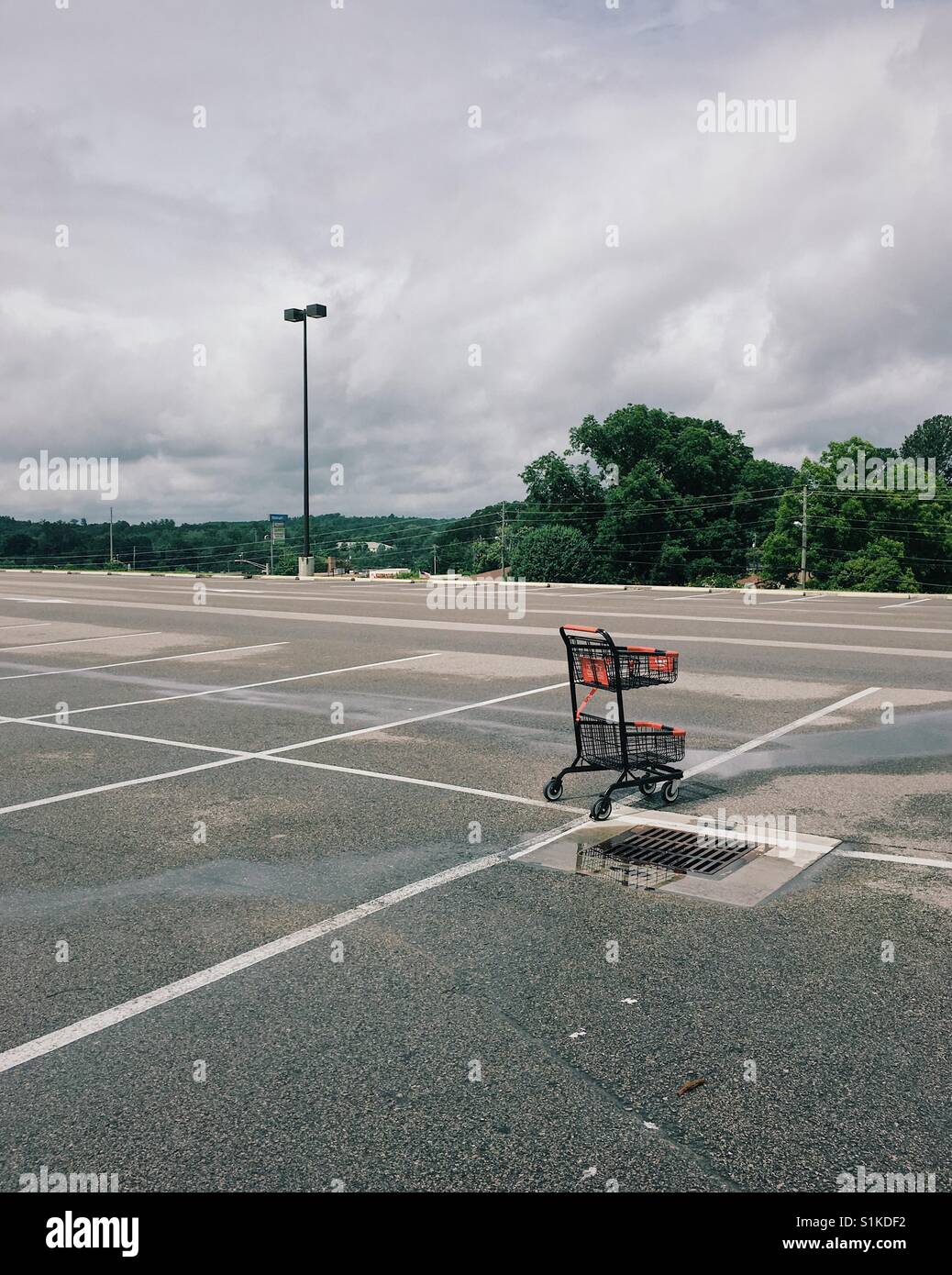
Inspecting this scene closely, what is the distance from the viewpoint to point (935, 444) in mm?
101125

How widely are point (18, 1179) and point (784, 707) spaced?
9.98m

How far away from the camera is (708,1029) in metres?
3.77

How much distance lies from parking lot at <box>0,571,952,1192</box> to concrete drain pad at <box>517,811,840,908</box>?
0.14 m

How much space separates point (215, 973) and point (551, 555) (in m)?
66.1

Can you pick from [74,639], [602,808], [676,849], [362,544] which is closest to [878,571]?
[362,544]

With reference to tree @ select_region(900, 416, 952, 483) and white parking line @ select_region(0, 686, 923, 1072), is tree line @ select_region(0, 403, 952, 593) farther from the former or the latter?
white parking line @ select_region(0, 686, 923, 1072)

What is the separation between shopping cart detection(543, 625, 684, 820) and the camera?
719 cm

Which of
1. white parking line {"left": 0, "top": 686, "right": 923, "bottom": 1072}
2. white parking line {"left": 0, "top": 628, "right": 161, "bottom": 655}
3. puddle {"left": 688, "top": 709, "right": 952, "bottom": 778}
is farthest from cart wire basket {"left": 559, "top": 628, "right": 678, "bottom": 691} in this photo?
white parking line {"left": 0, "top": 628, "right": 161, "bottom": 655}

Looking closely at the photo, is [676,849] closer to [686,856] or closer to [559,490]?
[686,856]

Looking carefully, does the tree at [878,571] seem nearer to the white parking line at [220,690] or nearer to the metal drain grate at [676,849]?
the white parking line at [220,690]

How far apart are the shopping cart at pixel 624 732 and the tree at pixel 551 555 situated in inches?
2385

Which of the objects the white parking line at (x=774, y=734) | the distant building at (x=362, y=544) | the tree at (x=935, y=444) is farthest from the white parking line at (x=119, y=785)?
the tree at (x=935, y=444)

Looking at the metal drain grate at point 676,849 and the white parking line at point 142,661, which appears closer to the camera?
the metal drain grate at point 676,849

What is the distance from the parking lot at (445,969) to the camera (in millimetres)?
3068
